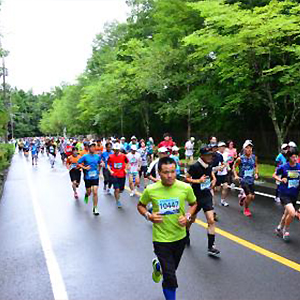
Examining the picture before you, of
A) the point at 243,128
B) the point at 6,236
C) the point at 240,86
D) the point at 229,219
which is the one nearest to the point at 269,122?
the point at 243,128

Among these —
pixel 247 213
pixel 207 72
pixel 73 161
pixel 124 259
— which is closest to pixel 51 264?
pixel 124 259

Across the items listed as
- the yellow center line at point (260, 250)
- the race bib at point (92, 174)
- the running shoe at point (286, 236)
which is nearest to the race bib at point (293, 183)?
the running shoe at point (286, 236)

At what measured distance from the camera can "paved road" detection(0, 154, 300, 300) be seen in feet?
15.8

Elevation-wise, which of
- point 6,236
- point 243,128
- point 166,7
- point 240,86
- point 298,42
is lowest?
point 6,236

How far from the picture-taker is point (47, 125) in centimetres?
10869

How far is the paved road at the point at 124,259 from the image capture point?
4.82m

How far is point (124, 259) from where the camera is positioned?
19.7ft

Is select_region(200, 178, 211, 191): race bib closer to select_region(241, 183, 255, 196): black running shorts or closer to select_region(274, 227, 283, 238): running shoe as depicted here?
select_region(274, 227, 283, 238): running shoe

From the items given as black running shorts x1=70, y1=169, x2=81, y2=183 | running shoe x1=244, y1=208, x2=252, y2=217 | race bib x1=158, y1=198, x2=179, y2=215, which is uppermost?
race bib x1=158, y1=198, x2=179, y2=215

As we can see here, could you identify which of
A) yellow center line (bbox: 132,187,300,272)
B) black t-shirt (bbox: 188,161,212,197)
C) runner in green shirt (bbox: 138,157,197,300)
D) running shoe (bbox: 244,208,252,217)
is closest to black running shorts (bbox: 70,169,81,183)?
running shoe (bbox: 244,208,252,217)

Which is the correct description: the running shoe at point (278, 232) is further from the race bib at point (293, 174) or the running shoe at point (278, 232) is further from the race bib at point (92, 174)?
the race bib at point (92, 174)

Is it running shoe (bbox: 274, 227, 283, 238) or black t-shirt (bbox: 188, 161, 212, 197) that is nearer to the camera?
black t-shirt (bbox: 188, 161, 212, 197)

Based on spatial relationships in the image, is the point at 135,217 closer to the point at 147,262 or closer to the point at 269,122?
the point at 147,262

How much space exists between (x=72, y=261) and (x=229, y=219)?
3.90 meters
